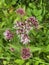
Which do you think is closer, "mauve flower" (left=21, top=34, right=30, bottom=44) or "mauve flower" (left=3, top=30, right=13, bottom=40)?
"mauve flower" (left=21, top=34, right=30, bottom=44)

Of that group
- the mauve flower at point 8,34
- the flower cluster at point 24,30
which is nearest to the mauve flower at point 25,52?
the flower cluster at point 24,30

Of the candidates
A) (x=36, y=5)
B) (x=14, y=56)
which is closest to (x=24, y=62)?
(x=14, y=56)

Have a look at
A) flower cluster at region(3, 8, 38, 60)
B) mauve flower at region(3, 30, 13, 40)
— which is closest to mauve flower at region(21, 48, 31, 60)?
flower cluster at region(3, 8, 38, 60)

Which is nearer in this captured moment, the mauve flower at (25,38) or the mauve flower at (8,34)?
the mauve flower at (25,38)

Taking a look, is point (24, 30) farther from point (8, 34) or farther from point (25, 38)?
point (8, 34)

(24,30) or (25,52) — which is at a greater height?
(24,30)

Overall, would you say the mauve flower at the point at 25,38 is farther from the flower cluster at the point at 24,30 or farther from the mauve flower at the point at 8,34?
the mauve flower at the point at 8,34

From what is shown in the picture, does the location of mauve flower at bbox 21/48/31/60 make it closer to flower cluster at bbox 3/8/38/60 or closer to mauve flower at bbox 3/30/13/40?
flower cluster at bbox 3/8/38/60

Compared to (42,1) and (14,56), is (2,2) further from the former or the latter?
(14,56)

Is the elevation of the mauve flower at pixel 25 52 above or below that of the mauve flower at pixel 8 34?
below

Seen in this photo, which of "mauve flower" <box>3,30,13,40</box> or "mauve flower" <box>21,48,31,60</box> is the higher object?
"mauve flower" <box>3,30,13,40</box>

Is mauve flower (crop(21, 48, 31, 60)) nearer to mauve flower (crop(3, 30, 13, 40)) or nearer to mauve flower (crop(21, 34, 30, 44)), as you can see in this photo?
mauve flower (crop(21, 34, 30, 44))

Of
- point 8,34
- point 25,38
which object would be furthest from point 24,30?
point 8,34
